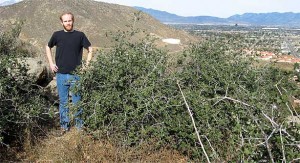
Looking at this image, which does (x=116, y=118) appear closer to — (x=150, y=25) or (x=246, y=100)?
(x=246, y=100)

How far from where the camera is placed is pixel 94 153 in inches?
182

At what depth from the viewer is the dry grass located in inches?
180

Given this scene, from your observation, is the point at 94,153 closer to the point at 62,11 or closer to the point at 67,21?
the point at 67,21

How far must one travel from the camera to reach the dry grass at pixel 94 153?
4574mm

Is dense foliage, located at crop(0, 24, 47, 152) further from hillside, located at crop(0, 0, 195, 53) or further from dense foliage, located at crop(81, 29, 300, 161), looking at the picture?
hillside, located at crop(0, 0, 195, 53)

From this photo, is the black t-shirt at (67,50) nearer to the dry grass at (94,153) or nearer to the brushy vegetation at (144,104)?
the brushy vegetation at (144,104)

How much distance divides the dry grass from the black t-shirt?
3.75 ft

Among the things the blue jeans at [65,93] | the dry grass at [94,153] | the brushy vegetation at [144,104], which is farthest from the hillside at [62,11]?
the dry grass at [94,153]

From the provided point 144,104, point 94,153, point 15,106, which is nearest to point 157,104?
point 144,104

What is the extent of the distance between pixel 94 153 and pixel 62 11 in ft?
156

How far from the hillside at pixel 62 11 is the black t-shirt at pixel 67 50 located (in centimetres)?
3588

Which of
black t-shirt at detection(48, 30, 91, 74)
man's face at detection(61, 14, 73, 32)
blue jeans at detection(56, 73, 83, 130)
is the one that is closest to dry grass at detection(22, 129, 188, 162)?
blue jeans at detection(56, 73, 83, 130)

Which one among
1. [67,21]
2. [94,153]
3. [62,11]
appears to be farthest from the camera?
[62,11]

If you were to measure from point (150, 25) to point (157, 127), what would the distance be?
189 ft
